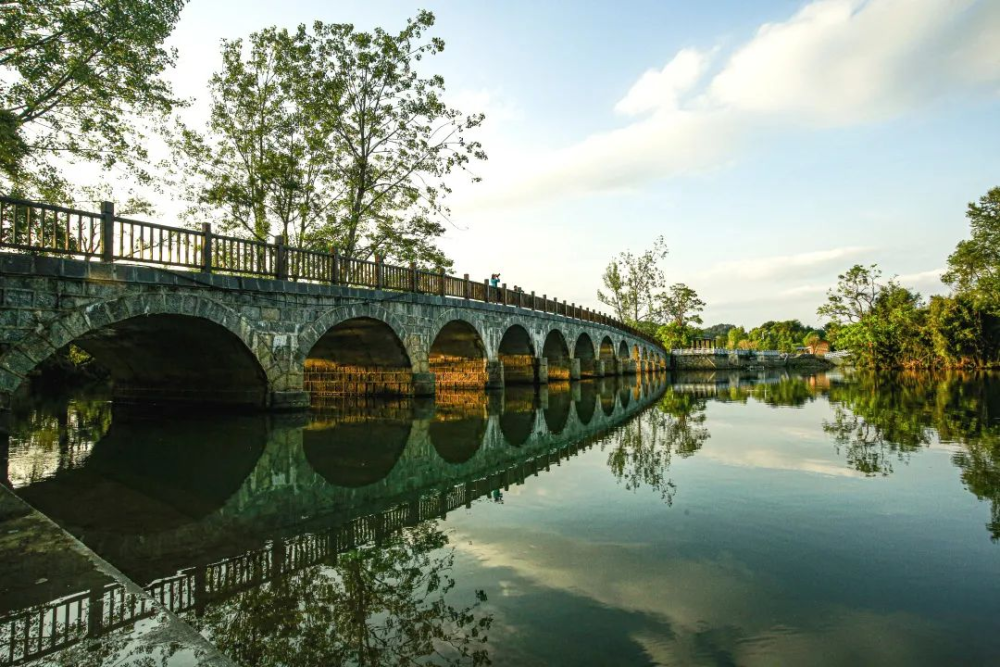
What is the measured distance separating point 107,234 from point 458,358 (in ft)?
47.6

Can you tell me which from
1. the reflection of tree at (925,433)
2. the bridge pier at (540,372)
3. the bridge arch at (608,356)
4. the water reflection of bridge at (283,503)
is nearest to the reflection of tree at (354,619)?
the water reflection of bridge at (283,503)

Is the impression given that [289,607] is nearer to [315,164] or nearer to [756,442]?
[756,442]

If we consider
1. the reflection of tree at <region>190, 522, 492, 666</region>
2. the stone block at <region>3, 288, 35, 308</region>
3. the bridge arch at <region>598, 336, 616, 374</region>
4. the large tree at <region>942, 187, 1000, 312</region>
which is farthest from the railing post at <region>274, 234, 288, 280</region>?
the large tree at <region>942, 187, 1000, 312</region>

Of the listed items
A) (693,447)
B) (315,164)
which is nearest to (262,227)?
(315,164)

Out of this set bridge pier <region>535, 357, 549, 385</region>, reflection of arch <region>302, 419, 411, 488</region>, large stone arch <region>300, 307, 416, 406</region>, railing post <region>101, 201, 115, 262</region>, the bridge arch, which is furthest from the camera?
the bridge arch

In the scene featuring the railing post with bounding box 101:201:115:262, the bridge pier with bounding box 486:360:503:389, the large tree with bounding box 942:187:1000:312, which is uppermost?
the large tree with bounding box 942:187:1000:312

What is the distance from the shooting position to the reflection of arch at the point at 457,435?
8320 millimetres

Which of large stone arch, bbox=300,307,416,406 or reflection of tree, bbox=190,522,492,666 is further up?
large stone arch, bbox=300,307,416,406

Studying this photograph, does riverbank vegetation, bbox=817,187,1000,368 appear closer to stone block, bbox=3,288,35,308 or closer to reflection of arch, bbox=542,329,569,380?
reflection of arch, bbox=542,329,569,380

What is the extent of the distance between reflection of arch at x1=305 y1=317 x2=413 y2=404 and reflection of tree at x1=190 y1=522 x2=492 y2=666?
12.8 m

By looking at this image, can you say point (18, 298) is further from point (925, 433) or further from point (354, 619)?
point (925, 433)

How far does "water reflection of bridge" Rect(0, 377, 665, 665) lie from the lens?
2.59 meters

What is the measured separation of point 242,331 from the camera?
467 inches

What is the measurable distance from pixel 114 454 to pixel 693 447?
8.90m
